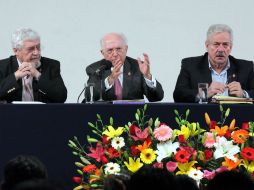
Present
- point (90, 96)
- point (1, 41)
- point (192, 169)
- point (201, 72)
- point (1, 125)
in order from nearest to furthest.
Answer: point (192, 169)
point (1, 125)
point (90, 96)
point (201, 72)
point (1, 41)

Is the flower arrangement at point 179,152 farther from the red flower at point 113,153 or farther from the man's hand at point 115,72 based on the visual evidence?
the man's hand at point 115,72

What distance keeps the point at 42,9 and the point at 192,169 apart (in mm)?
3327

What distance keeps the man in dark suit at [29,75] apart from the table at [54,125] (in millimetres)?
615

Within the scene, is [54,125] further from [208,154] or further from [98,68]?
[208,154]

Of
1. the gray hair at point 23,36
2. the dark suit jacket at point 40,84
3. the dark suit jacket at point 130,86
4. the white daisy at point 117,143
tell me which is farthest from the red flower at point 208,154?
the gray hair at point 23,36

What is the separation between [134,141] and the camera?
169 inches

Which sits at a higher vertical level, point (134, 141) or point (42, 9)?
point (42, 9)

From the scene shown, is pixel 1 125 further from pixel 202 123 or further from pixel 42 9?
pixel 42 9

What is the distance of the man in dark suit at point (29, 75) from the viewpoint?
5.71 m

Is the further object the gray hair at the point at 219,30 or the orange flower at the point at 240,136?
the gray hair at the point at 219,30

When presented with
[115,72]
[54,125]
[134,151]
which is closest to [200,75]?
[115,72]

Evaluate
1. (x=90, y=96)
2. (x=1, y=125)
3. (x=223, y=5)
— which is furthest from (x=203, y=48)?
(x=1, y=125)

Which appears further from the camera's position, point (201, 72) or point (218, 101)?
point (201, 72)

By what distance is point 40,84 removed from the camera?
229 inches
